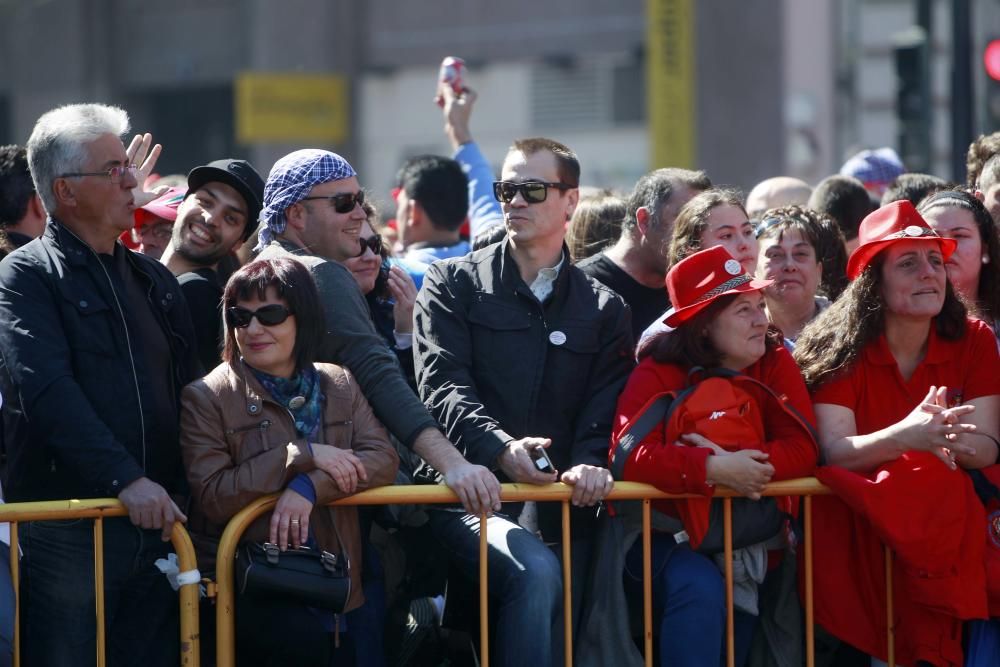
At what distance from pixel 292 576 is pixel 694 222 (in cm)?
223

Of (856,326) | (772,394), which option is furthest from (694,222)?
(772,394)

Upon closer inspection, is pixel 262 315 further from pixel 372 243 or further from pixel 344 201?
pixel 372 243

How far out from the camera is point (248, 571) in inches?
177

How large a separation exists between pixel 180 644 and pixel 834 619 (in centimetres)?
217

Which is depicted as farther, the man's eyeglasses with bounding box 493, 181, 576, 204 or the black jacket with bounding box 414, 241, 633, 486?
the man's eyeglasses with bounding box 493, 181, 576, 204

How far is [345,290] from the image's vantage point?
197 inches

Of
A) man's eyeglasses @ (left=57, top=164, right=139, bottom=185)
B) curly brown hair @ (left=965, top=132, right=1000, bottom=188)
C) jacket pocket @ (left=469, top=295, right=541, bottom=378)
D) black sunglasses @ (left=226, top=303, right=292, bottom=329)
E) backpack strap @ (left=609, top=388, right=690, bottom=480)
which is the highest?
curly brown hair @ (left=965, top=132, right=1000, bottom=188)

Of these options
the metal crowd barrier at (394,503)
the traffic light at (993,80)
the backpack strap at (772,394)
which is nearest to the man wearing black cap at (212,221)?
the metal crowd barrier at (394,503)

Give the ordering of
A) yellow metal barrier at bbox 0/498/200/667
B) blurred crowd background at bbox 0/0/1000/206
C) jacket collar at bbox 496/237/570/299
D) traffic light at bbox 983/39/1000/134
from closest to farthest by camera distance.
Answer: yellow metal barrier at bbox 0/498/200/667 < jacket collar at bbox 496/237/570/299 < traffic light at bbox 983/39/1000/134 < blurred crowd background at bbox 0/0/1000/206

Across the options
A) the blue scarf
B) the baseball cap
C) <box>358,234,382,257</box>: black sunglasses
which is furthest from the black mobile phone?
the baseball cap

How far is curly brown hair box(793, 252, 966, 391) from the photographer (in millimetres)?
5086

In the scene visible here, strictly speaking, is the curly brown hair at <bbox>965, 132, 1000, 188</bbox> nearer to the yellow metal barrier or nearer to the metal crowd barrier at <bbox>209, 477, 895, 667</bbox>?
the metal crowd barrier at <bbox>209, 477, 895, 667</bbox>

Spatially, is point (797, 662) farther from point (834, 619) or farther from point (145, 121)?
point (145, 121)

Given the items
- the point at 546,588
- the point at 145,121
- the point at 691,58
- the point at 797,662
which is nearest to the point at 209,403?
the point at 546,588
